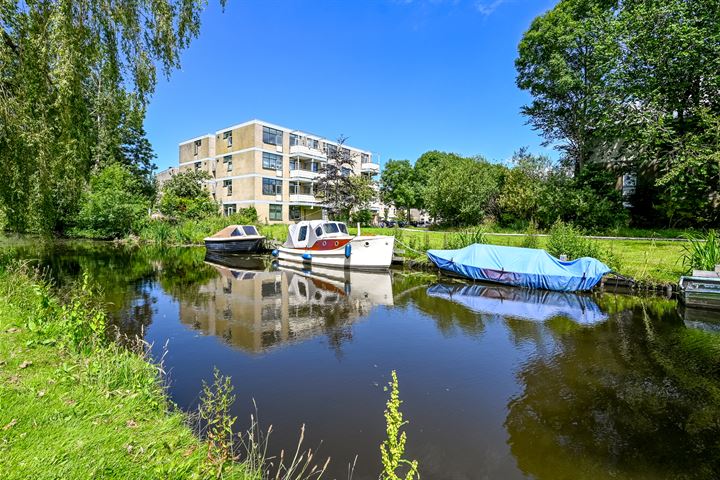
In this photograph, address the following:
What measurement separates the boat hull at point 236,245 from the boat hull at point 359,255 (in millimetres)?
7317

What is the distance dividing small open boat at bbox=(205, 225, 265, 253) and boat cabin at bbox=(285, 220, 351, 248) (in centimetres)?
559

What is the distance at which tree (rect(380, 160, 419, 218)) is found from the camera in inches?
2121

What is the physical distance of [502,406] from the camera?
5.54m

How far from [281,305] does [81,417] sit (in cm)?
852

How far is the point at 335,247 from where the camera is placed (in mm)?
20281

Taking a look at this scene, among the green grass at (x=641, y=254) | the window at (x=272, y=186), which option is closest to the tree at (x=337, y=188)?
the green grass at (x=641, y=254)

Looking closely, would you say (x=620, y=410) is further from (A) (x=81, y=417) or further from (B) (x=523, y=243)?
(B) (x=523, y=243)

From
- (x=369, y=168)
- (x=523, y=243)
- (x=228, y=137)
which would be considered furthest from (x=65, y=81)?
(x=369, y=168)

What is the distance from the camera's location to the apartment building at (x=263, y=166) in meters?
43.4

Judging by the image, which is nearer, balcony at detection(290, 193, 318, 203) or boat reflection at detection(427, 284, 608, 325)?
boat reflection at detection(427, 284, 608, 325)

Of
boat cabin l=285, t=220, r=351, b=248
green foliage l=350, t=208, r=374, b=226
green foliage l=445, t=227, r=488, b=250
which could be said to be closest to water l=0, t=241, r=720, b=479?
green foliage l=445, t=227, r=488, b=250

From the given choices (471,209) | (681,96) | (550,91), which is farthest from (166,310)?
(550,91)

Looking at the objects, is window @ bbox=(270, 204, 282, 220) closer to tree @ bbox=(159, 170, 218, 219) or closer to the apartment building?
the apartment building

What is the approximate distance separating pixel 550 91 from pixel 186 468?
3521 cm
